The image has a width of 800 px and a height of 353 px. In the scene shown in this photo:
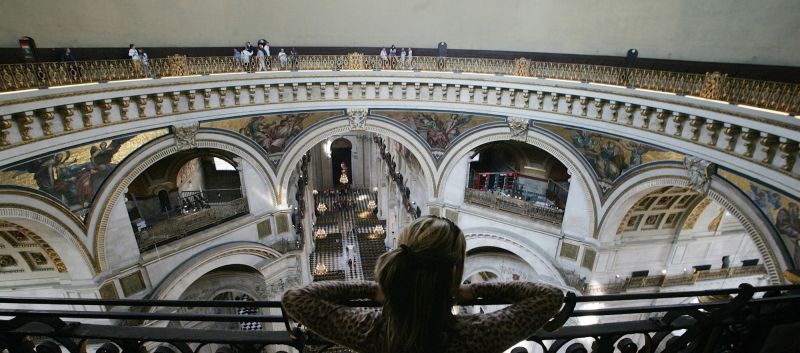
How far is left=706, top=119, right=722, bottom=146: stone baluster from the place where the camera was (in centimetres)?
820

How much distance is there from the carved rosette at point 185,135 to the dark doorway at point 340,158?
15.9 metres

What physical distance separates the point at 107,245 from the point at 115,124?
2802mm

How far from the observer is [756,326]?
245 centimetres

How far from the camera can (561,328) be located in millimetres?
2232

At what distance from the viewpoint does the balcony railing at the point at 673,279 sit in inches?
453

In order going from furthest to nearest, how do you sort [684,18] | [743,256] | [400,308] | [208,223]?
1. [743,256]
2. [208,223]
3. [684,18]
4. [400,308]

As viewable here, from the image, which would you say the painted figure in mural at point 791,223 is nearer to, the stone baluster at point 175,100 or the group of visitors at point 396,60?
the group of visitors at point 396,60

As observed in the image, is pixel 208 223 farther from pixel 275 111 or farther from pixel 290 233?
pixel 275 111

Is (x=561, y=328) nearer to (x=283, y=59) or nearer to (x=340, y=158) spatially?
(x=283, y=59)

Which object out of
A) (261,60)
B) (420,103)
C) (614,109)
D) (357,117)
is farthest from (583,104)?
(261,60)

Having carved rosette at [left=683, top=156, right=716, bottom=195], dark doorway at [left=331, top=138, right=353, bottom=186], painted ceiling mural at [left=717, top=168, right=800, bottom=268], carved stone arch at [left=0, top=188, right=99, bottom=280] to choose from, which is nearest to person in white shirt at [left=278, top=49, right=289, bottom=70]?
carved stone arch at [left=0, top=188, right=99, bottom=280]

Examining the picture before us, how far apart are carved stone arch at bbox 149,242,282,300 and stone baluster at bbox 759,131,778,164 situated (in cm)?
1207

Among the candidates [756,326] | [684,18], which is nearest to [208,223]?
[756,326]

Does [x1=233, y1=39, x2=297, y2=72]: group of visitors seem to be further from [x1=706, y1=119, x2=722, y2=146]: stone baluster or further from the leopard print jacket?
the leopard print jacket
